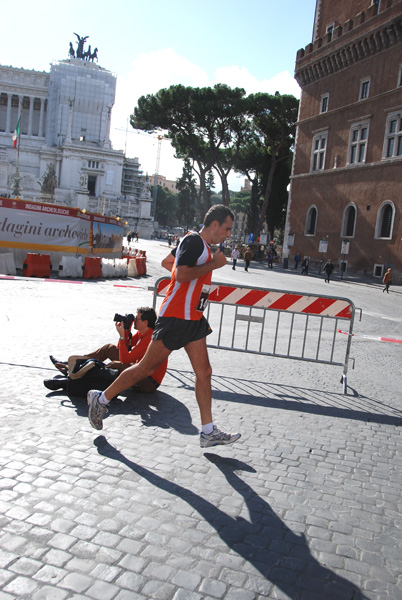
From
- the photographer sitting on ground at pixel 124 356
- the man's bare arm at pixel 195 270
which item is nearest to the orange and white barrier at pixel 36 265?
the photographer sitting on ground at pixel 124 356

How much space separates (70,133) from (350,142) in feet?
200

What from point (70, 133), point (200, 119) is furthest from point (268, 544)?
point (70, 133)

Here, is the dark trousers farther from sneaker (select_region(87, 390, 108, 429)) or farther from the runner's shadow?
the runner's shadow

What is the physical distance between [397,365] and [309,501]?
5.48 meters

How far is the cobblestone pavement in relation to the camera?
250 centimetres

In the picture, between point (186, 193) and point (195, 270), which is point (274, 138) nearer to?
point (195, 270)

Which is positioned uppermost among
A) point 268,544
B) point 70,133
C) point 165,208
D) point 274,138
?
point 70,133

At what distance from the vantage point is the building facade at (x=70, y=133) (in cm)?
8244

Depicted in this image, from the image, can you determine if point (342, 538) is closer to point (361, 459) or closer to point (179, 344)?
point (361, 459)

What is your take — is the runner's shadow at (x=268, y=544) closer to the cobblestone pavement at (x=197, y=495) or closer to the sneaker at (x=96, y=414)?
the cobblestone pavement at (x=197, y=495)

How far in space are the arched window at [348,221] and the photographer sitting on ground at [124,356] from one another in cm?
3356

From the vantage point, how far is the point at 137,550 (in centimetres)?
266

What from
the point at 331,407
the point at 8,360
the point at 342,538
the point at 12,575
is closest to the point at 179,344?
the point at 342,538

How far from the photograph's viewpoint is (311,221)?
137 feet
